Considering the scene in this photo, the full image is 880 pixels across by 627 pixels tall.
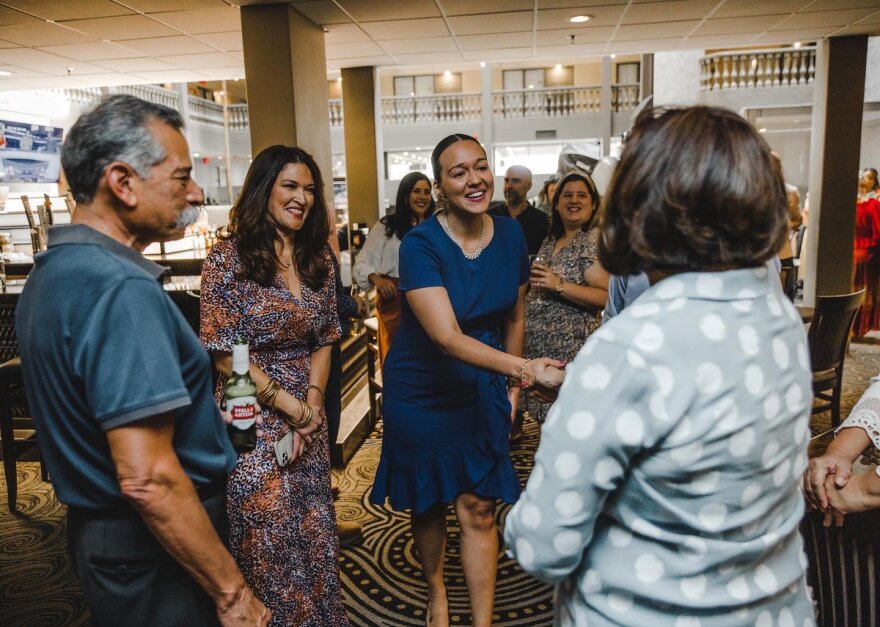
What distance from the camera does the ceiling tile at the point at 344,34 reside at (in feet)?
18.4

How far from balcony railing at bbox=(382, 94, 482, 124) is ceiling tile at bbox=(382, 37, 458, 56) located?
11.9 m

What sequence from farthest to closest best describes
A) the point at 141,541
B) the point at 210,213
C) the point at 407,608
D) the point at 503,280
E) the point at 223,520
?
1. the point at 210,213
2. the point at 407,608
3. the point at 503,280
4. the point at 223,520
5. the point at 141,541

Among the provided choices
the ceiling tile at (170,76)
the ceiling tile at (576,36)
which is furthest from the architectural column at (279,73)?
the ceiling tile at (170,76)

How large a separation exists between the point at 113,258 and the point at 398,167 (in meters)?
20.6

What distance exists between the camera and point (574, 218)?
3.20 meters

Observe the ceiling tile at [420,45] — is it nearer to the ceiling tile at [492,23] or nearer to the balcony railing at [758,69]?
the ceiling tile at [492,23]

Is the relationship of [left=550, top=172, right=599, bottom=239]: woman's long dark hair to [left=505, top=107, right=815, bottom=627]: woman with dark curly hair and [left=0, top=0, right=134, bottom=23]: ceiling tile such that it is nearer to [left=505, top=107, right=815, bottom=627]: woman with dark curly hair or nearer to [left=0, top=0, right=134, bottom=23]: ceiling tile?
[left=505, top=107, right=815, bottom=627]: woman with dark curly hair

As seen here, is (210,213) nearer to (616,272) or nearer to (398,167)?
(616,272)

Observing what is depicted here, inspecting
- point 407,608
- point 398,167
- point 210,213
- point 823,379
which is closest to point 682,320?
point 407,608

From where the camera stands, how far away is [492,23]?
5.61 meters

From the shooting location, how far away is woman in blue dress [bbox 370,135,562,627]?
208 centimetres

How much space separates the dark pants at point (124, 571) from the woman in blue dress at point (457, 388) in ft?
3.21

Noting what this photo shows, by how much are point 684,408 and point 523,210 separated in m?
4.09

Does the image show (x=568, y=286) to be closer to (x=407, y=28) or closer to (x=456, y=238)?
(x=456, y=238)
